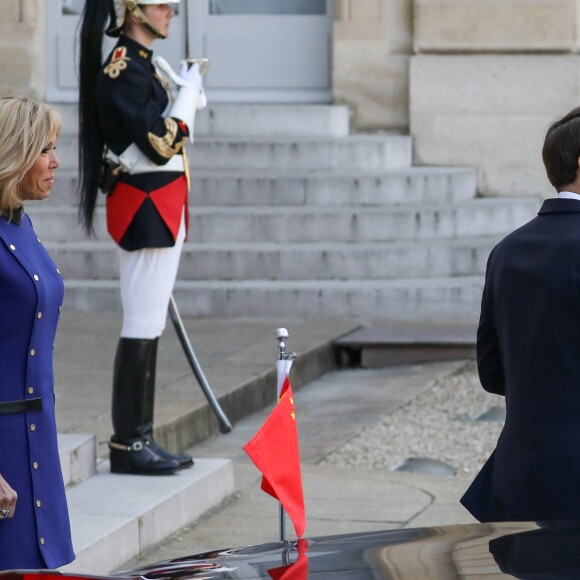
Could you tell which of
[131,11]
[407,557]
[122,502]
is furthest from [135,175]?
[407,557]

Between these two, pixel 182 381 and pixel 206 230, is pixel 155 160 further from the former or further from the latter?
pixel 206 230

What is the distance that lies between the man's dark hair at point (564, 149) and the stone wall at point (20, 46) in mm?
9834

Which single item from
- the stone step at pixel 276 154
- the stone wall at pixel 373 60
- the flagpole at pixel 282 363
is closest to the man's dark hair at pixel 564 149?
the flagpole at pixel 282 363

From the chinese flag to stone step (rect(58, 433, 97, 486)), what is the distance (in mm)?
1708

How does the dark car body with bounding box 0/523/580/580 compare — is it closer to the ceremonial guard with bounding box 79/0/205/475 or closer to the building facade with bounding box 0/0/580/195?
the ceremonial guard with bounding box 79/0/205/475

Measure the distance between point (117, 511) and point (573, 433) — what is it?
8.47ft

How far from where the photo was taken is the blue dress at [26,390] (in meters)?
3.56

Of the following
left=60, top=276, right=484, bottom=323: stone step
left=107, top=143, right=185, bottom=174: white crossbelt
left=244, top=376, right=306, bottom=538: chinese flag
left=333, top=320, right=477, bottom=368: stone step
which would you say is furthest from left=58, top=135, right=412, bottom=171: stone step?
left=244, top=376, right=306, bottom=538: chinese flag

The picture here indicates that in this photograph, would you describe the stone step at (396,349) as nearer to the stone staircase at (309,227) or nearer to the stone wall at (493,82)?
the stone staircase at (309,227)

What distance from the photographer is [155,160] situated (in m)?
6.00

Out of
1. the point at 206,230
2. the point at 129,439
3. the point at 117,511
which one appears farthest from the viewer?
the point at 206,230

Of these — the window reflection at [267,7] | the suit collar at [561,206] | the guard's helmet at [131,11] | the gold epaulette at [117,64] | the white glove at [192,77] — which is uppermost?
the window reflection at [267,7]

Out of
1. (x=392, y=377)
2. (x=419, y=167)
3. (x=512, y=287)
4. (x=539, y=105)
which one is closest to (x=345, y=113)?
(x=419, y=167)

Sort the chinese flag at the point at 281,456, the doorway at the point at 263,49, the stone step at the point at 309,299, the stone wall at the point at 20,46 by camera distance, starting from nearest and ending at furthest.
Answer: the chinese flag at the point at 281,456 → the stone step at the point at 309,299 → the stone wall at the point at 20,46 → the doorway at the point at 263,49
